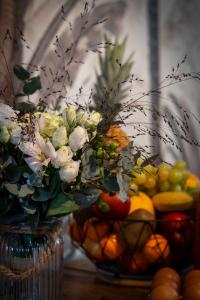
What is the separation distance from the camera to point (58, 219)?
27.5 inches

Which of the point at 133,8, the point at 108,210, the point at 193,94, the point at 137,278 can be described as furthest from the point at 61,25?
the point at 137,278

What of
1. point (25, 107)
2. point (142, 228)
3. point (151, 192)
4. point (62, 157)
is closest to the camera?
point (62, 157)

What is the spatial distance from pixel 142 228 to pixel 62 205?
0.24 metres

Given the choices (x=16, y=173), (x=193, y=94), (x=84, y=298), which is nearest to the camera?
(x=16, y=173)

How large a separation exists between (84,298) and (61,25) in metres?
0.71

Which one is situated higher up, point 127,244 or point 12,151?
point 12,151

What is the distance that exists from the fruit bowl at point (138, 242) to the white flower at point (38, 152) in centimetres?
29

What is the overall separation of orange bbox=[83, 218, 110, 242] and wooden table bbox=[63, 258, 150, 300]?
95mm

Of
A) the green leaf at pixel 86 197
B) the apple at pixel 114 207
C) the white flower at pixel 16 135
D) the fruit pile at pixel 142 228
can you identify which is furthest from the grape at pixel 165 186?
the white flower at pixel 16 135

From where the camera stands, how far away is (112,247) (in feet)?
2.74

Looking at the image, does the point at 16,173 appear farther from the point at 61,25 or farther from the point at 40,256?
the point at 61,25

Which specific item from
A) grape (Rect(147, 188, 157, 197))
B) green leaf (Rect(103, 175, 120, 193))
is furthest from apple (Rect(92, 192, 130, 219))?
green leaf (Rect(103, 175, 120, 193))

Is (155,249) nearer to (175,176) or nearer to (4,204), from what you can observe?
(175,176)

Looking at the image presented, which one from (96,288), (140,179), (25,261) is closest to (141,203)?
(140,179)
